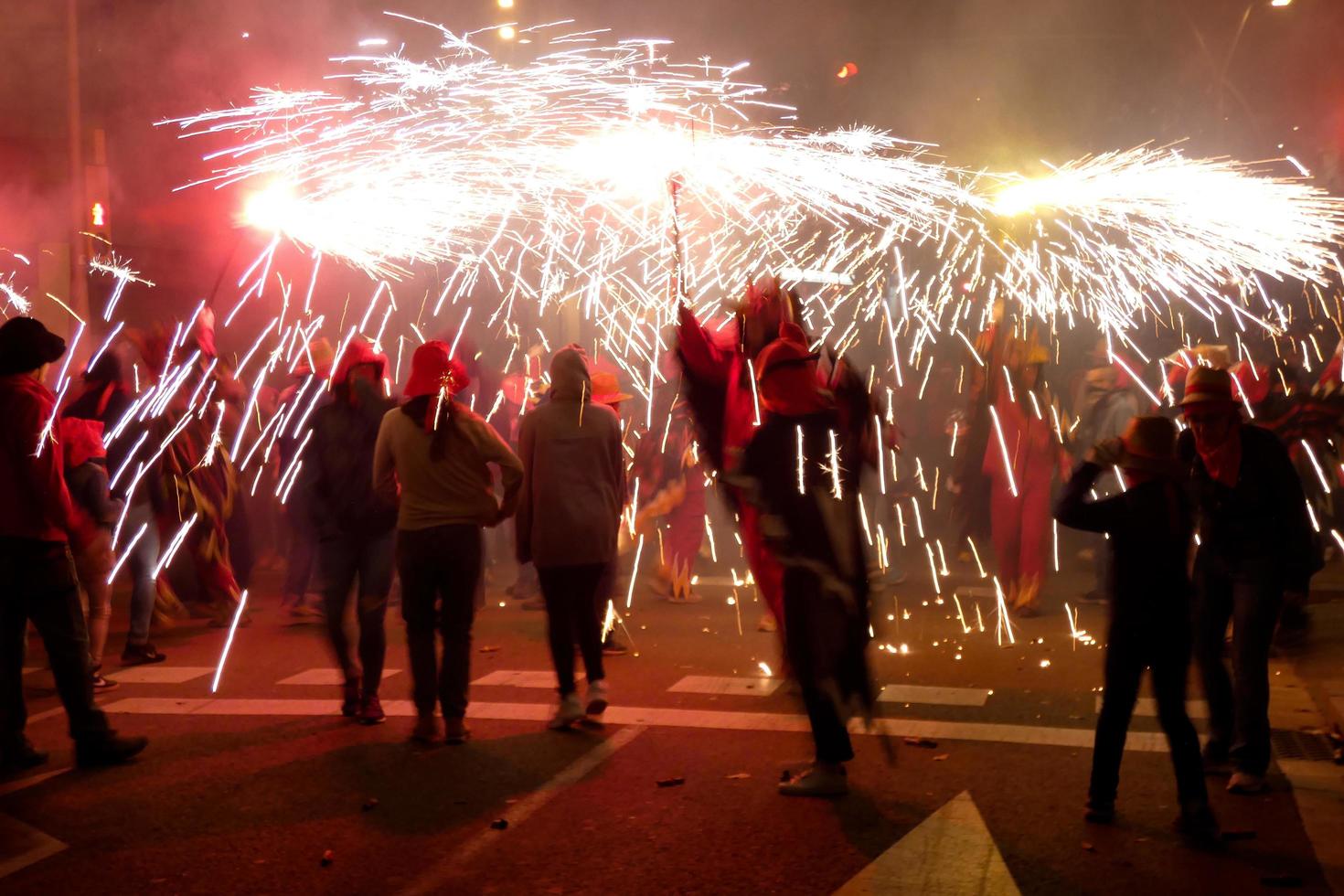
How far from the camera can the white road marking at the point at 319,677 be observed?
8.17 meters

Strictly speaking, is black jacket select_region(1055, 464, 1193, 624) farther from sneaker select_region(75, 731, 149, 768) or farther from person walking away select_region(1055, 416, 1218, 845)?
sneaker select_region(75, 731, 149, 768)

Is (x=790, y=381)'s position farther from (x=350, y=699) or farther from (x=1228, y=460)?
(x=350, y=699)

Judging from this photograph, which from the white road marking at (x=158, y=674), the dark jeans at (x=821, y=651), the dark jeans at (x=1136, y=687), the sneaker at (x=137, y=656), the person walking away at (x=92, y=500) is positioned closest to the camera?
the dark jeans at (x=1136, y=687)

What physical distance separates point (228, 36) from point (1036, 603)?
9.72 metres

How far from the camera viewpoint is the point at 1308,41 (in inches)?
866

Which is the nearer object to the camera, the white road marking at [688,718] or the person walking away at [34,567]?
the person walking away at [34,567]

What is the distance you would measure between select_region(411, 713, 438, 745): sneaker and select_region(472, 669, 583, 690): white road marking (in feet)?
4.38

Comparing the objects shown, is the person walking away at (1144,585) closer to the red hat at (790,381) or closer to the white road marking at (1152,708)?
the red hat at (790,381)

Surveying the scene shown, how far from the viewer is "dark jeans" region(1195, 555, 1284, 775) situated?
5.73 metres

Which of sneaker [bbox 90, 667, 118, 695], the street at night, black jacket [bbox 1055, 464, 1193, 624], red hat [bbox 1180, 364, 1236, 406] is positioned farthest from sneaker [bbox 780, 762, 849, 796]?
sneaker [bbox 90, 667, 118, 695]

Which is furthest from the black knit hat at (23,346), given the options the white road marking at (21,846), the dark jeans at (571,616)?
the dark jeans at (571,616)

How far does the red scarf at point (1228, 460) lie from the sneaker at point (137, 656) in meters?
6.39

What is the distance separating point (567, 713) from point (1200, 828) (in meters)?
2.99

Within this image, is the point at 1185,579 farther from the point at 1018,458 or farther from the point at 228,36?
the point at 228,36
